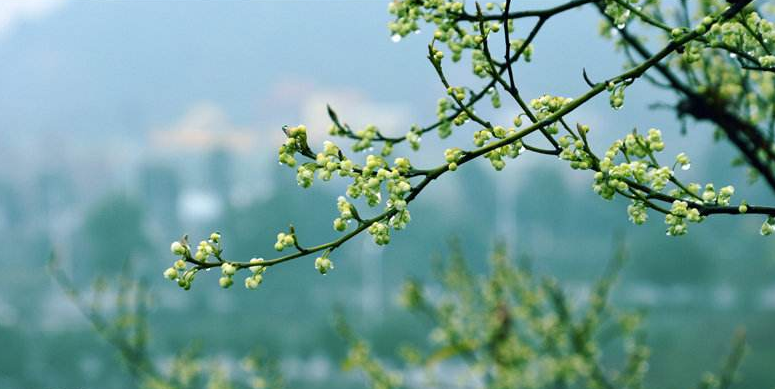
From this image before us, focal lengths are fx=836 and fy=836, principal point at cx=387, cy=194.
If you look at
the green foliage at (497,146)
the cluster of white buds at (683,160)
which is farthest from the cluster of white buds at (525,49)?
the cluster of white buds at (683,160)

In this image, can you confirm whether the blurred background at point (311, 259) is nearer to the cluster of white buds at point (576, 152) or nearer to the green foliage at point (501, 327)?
the green foliage at point (501, 327)

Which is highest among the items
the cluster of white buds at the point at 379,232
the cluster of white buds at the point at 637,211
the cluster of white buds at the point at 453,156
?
the cluster of white buds at the point at 453,156

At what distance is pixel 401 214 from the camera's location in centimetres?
214

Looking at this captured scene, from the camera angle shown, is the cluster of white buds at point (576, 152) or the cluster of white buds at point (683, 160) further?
the cluster of white buds at point (683, 160)

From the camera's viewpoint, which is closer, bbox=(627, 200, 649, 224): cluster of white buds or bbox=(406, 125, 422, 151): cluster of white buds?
bbox=(627, 200, 649, 224): cluster of white buds

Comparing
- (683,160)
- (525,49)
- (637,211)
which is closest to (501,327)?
(525,49)

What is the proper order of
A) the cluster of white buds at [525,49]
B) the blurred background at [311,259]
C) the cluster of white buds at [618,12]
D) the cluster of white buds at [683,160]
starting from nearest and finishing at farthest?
the cluster of white buds at [683,160] < the cluster of white buds at [618,12] < the cluster of white buds at [525,49] < the blurred background at [311,259]

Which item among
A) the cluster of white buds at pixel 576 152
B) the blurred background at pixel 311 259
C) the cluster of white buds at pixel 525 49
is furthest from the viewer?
the blurred background at pixel 311 259

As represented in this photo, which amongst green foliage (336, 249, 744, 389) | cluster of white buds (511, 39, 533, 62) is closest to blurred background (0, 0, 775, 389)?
green foliage (336, 249, 744, 389)

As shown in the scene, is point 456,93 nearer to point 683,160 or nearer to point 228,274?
point 683,160

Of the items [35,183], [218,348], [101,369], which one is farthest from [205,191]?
[101,369]

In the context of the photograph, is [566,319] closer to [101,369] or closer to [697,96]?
[697,96]

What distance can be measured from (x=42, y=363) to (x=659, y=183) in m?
96.9

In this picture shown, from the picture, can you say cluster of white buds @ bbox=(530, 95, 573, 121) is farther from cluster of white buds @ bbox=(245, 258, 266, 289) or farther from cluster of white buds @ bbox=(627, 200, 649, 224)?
cluster of white buds @ bbox=(245, 258, 266, 289)
